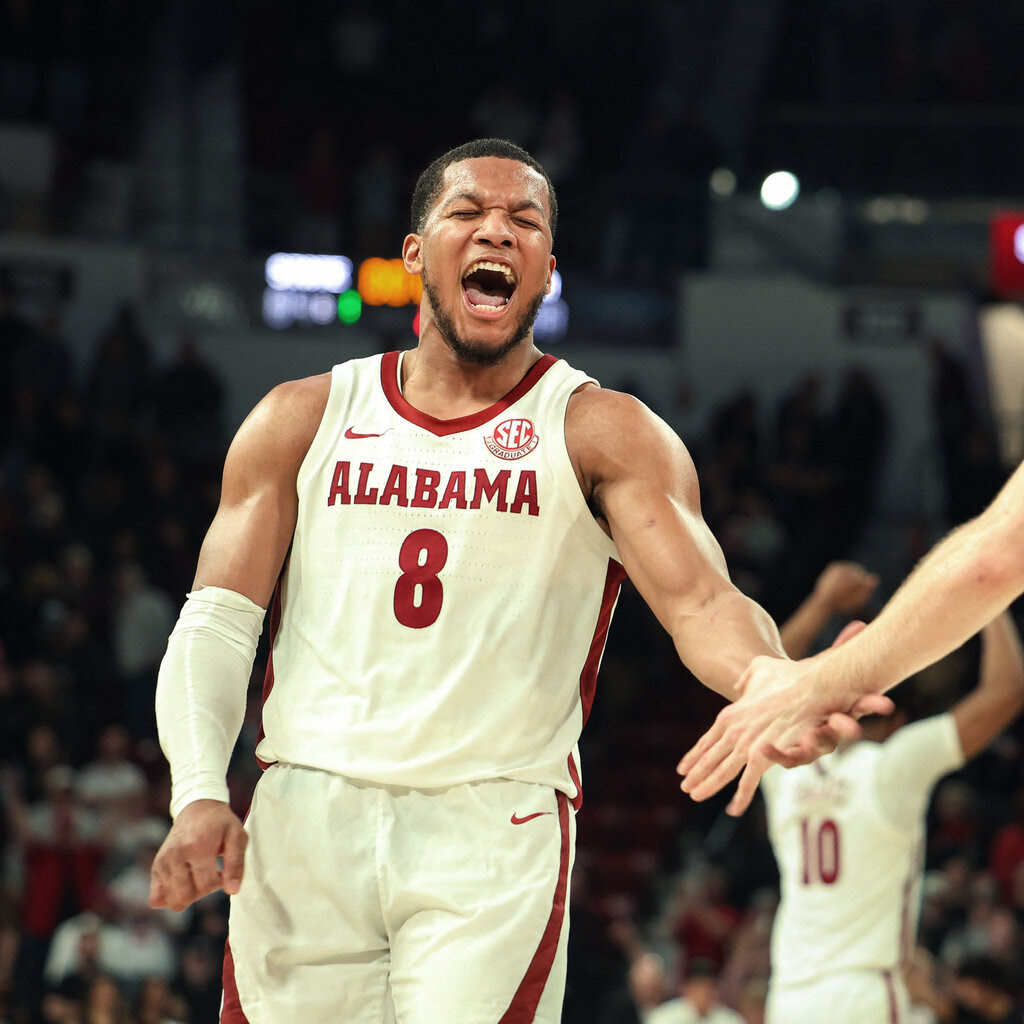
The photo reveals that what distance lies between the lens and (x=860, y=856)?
7.20 m

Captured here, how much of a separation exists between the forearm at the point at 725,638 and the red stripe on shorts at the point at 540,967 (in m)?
0.56

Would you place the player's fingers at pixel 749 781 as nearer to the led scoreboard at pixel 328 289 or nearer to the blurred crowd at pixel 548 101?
the led scoreboard at pixel 328 289

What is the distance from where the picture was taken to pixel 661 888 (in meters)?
13.6

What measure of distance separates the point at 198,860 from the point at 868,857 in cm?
424

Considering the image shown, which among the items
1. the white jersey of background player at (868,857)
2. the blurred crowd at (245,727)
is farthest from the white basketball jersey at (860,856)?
the blurred crowd at (245,727)

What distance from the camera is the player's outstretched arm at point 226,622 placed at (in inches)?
147

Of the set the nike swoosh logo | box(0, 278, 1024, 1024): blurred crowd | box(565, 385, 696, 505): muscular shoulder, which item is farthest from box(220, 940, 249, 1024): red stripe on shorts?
box(0, 278, 1024, 1024): blurred crowd

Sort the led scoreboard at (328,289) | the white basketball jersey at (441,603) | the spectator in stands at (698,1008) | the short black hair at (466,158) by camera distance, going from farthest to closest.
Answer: the led scoreboard at (328,289), the spectator in stands at (698,1008), the short black hair at (466,158), the white basketball jersey at (441,603)

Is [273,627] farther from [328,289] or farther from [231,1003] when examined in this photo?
[328,289]

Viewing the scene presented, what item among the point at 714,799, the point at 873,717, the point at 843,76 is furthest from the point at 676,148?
the point at 873,717

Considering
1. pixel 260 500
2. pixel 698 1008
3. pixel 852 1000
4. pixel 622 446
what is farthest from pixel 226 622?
pixel 698 1008

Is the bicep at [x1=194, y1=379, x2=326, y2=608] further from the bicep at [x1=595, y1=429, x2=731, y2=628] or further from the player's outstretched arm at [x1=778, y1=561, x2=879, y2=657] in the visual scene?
the player's outstretched arm at [x1=778, y1=561, x2=879, y2=657]

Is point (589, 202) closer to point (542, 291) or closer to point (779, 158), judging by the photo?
point (779, 158)

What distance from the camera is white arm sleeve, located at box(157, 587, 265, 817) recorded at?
3867mm
